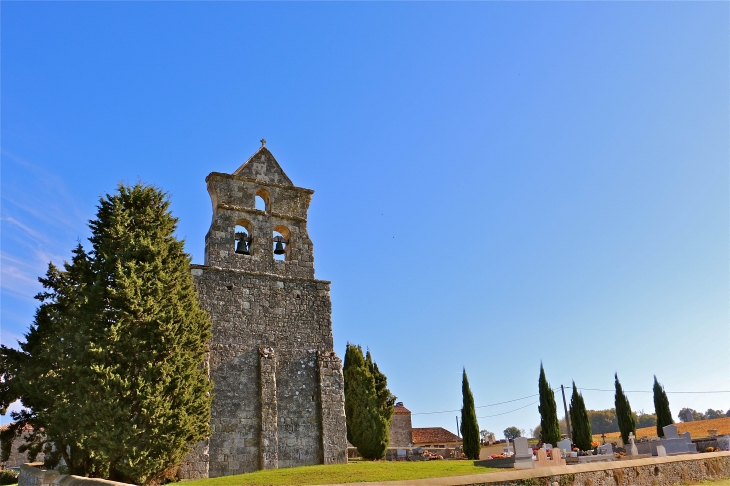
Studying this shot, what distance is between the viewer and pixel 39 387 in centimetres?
1538

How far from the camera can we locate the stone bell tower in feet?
60.8

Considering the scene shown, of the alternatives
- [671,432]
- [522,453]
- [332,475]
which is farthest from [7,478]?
[671,432]

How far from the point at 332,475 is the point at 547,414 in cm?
2531

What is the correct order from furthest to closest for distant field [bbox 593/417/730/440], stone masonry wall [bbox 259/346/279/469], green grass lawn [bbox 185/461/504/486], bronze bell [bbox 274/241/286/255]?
1. distant field [bbox 593/417/730/440]
2. bronze bell [bbox 274/241/286/255]
3. stone masonry wall [bbox 259/346/279/469]
4. green grass lawn [bbox 185/461/504/486]

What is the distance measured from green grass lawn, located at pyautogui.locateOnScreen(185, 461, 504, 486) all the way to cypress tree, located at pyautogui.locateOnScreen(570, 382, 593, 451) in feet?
79.9

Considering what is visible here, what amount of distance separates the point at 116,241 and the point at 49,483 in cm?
664

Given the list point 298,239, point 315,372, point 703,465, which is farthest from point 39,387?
point 703,465

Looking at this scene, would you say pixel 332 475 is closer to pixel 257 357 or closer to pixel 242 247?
pixel 257 357

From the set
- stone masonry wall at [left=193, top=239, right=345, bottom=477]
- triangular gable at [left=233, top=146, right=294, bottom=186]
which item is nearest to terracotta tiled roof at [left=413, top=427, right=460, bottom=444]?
stone masonry wall at [left=193, top=239, right=345, bottom=477]

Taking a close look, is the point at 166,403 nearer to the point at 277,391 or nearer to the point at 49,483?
the point at 49,483

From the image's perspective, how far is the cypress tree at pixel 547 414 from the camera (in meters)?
36.1

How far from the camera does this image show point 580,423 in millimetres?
39531

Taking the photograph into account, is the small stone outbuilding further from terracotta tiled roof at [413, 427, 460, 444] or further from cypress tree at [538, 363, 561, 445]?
cypress tree at [538, 363, 561, 445]

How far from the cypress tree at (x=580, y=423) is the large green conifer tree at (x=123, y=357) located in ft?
102
